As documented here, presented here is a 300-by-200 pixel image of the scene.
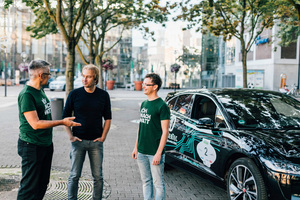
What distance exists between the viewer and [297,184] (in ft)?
11.5

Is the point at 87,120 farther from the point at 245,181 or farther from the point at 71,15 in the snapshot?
the point at 71,15

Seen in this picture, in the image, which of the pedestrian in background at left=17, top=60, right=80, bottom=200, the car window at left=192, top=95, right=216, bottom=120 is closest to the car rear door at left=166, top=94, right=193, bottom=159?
the car window at left=192, top=95, right=216, bottom=120

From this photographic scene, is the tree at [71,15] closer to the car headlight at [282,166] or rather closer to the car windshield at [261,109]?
the car windshield at [261,109]

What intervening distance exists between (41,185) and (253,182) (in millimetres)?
2326

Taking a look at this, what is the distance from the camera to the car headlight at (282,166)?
3.54 m

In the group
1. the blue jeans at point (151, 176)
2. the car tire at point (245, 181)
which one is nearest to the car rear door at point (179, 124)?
the car tire at point (245, 181)

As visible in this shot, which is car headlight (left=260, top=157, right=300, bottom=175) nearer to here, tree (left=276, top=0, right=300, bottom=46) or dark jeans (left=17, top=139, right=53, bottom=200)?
dark jeans (left=17, top=139, right=53, bottom=200)

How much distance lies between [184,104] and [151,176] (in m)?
2.02

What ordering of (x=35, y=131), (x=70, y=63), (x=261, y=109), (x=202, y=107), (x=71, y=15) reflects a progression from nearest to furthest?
(x=35, y=131), (x=261, y=109), (x=202, y=107), (x=70, y=63), (x=71, y=15)

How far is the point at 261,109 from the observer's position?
195 inches

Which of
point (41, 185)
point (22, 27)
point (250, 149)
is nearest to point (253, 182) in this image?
point (250, 149)

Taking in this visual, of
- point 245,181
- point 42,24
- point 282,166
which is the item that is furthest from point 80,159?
point 42,24

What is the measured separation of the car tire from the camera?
3744mm

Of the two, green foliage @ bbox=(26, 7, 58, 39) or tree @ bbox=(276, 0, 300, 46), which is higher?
tree @ bbox=(276, 0, 300, 46)
